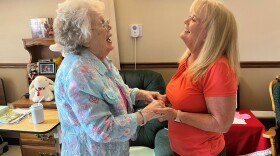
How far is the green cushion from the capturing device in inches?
87.5

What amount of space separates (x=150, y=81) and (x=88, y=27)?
132 centimetres

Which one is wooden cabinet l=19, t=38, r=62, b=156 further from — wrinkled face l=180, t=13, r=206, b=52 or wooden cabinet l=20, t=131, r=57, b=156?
wrinkled face l=180, t=13, r=206, b=52

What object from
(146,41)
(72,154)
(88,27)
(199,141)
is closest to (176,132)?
(199,141)

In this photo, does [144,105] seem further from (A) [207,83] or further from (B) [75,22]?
(B) [75,22]

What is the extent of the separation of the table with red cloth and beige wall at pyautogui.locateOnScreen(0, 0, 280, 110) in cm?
51

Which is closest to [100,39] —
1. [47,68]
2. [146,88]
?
[146,88]

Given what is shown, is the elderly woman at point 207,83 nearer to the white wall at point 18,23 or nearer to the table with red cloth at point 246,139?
the table with red cloth at point 246,139

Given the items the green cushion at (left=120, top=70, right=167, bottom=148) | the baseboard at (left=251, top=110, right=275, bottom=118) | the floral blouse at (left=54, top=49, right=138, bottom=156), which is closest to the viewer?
the floral blouse at (left=54, top=49, right=138, bottom=156)

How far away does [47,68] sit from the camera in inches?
101

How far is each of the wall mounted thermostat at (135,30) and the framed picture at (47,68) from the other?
84 centimetres

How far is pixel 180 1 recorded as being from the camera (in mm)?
2449

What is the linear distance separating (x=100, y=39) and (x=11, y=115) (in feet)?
4.55

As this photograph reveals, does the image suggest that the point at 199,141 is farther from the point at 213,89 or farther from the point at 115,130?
the point at 115,130

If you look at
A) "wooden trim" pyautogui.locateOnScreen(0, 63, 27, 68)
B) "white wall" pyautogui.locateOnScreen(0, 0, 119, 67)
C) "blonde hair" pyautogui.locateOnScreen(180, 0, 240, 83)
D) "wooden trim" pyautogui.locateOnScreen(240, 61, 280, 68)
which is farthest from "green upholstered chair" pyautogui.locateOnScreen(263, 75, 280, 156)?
"wooden trim" pyautogui.locateOnScreen(0, 63, 27, 68)
